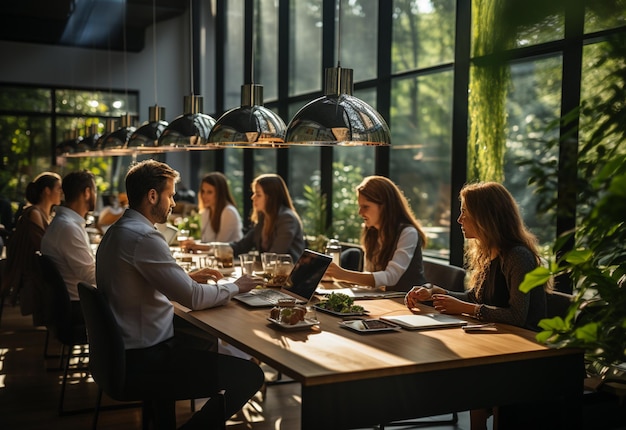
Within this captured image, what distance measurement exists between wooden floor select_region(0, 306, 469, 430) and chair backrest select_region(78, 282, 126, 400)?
4.07 ft

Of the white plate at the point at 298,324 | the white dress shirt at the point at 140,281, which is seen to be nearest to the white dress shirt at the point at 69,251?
the white dress shirt at the point at 140,281

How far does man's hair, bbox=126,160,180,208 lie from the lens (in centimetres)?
Result: 336

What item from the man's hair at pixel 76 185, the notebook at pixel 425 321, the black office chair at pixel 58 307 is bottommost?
the black office chair at pixel 58 307

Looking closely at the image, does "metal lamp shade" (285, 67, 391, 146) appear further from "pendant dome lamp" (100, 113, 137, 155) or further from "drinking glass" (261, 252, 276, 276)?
"pendant dome lamp" (100, 113, 137, 155)

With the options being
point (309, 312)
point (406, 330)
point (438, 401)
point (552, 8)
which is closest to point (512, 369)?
point (438, 401)

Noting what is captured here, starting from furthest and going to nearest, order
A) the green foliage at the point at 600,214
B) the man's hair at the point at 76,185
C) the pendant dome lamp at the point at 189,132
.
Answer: the man's hair at the point at 76,185 < the pendant dome lamp at the point at 189,132 < the green foliage at the point at 600,214

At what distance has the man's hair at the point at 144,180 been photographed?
3.36m

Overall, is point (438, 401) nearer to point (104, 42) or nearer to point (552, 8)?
point (552, 8)

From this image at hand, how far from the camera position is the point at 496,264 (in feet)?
10.8

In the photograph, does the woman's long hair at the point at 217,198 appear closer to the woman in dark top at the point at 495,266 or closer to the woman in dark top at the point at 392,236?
the woman in dark top at the point at 392,236

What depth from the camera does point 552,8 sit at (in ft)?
2.42

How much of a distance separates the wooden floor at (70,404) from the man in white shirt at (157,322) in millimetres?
1016

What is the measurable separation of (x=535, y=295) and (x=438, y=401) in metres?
0.91

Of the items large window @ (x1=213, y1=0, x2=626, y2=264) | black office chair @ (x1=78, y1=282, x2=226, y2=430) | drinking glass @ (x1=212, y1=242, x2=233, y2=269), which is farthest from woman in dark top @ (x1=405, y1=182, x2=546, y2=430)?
drinking glass @ (x1=212, y1=242, x2=233, y2=269)
